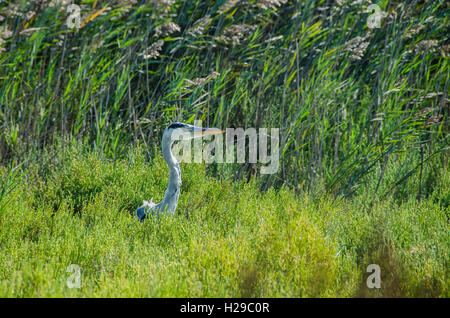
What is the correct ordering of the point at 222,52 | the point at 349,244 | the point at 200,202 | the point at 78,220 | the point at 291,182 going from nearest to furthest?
the point at 349,244 → the point at 78,220 → the point at 200,202 → the point at 291,182 → the point at 222,52

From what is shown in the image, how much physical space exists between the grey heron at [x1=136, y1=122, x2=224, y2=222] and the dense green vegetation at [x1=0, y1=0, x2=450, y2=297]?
125 millimetres

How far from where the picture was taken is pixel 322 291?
2506mm

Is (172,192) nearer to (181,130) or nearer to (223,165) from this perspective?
(181,130)

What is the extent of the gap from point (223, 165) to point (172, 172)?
764 millimetres

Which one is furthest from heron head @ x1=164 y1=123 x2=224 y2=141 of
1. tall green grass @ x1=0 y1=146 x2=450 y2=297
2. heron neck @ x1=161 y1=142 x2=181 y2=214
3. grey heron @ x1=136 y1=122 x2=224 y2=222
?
tall green grass @ x1=0 y1=146 x2=450 y2=297

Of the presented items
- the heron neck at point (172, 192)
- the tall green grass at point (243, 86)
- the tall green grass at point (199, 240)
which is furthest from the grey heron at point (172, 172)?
the tall green grass at point (243, 86)

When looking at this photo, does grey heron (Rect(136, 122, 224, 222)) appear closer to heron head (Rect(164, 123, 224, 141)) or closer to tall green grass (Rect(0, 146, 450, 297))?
heron head (Rect(164, 123, 224, 141))

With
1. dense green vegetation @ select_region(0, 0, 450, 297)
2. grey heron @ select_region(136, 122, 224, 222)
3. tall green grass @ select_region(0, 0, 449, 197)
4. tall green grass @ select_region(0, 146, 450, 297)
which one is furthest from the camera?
tall green grass @ select_region(0, 0, 449, 197)

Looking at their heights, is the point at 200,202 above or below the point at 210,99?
below

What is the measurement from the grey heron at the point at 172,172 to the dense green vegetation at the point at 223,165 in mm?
125

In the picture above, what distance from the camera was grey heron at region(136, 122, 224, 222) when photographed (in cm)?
342
